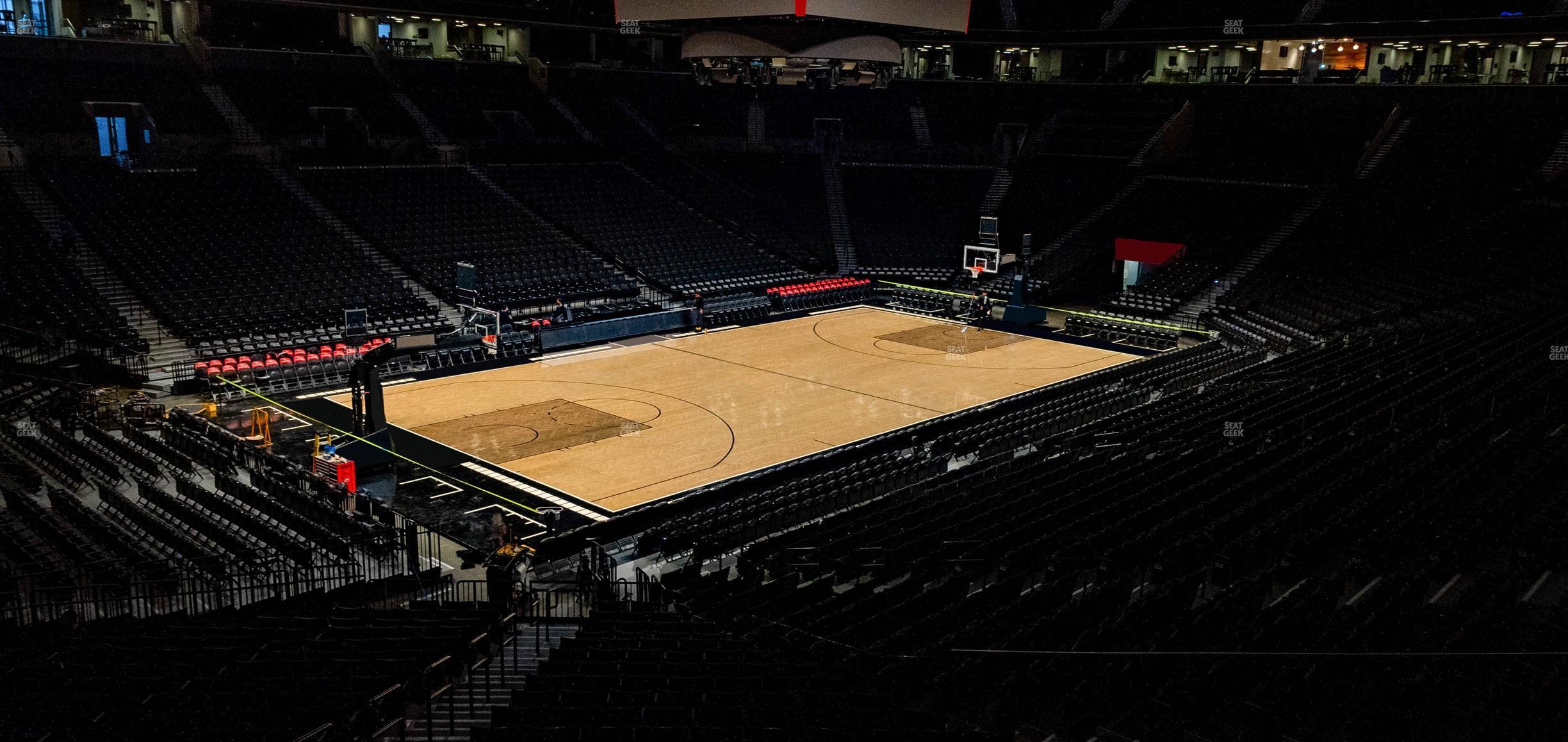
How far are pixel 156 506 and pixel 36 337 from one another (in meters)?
10.9

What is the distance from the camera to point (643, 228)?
4088 cm

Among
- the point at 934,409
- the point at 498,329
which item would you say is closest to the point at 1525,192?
the point at 934,409

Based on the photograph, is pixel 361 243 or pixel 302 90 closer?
pixel 361 243

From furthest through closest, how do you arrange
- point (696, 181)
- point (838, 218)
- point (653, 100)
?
1. point (653, 100)
2. point (838, 218)
3. point (696, 181)

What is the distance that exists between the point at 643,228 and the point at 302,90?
13.2m

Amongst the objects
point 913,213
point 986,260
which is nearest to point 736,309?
point 986,260

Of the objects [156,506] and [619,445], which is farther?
[619,445]

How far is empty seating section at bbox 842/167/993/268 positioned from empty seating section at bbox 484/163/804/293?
15.0 ft

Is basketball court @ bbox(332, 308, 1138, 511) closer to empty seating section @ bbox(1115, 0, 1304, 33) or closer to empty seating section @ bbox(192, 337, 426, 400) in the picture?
empty seating section @ bbox(192, 337, 426, 400)

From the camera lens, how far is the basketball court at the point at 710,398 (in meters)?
20.9

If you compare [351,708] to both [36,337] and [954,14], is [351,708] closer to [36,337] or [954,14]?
[954,14]

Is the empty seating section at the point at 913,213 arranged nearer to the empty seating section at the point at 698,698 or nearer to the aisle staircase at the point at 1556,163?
the aisle staircase at the point at 1556,163

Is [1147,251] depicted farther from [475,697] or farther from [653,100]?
[475,697]

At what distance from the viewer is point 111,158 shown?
111 ft
